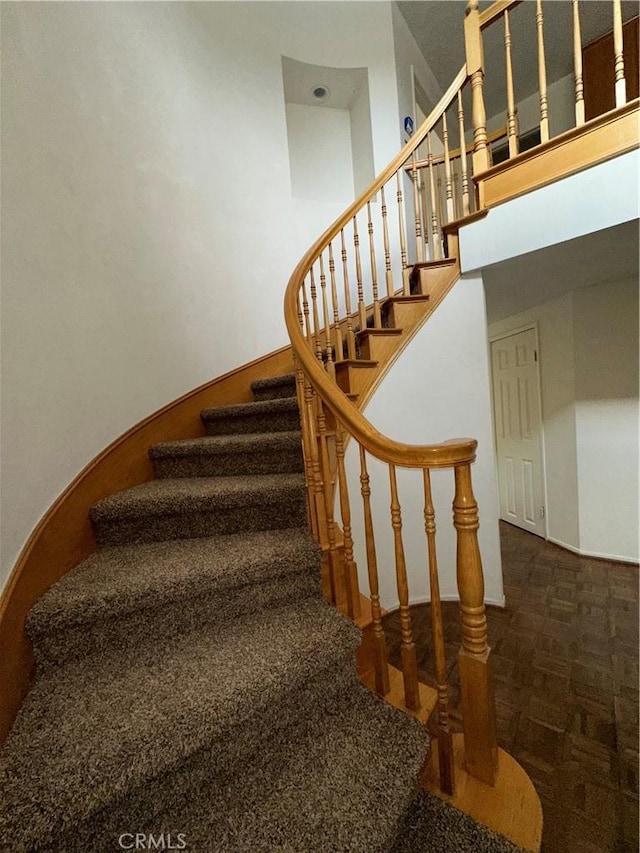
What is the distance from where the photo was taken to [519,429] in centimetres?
334

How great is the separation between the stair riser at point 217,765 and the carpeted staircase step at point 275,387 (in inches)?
59.5

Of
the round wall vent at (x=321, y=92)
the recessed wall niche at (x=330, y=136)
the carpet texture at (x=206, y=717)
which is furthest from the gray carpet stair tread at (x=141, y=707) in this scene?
the round wall vent at (x=321, y=92)

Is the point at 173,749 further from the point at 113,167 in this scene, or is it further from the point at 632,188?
the point at 632,188

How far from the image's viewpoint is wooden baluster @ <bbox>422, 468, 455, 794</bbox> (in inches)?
35.3

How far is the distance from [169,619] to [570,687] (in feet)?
5.70

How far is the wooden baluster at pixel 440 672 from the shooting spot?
2.94 feet

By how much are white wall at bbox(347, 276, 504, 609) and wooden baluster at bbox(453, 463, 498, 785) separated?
120 centimetres

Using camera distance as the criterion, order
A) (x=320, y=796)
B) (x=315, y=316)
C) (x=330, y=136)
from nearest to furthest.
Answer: (x=320, y=796), (x=315, y=316), (x=330, y=136)

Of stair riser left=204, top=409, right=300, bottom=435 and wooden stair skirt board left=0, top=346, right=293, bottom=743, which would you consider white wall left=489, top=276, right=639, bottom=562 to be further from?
wooden stair skirt board left=0, top=346, right=293, bottom=743

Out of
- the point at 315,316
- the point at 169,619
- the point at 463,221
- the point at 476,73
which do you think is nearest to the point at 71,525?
the point at 169,619

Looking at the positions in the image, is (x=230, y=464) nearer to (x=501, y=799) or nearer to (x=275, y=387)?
(x=275, y=387)

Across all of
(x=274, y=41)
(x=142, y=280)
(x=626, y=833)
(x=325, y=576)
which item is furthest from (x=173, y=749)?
(x=274, y=41)

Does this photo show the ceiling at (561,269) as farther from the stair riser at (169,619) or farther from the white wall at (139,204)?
the stair riser at (169,619)

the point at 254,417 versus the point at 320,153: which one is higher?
the point at 320,153
